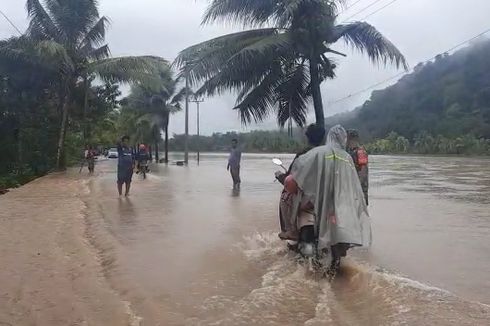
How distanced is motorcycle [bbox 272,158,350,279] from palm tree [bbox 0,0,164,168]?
17215 millimetres

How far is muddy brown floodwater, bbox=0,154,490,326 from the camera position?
452 cm

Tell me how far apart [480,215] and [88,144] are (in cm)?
2460

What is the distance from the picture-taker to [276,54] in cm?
1132

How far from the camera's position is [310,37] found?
1083cm

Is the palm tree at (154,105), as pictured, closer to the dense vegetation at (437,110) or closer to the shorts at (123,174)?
the dense vegetation at (437,110)

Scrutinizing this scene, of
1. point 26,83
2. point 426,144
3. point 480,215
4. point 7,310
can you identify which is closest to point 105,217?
point 7,310

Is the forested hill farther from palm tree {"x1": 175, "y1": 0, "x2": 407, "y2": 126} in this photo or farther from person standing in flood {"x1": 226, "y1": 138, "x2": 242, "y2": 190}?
palm tree {"x1": 175, "y1": 0, "x2": 407, "y2": 126}

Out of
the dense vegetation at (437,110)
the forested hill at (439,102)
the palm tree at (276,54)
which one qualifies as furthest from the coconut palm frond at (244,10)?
the forested hill at (439,102)

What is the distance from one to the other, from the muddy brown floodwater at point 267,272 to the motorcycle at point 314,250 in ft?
0.42

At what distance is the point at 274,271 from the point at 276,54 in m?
6.31

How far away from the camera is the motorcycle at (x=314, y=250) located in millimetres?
5590

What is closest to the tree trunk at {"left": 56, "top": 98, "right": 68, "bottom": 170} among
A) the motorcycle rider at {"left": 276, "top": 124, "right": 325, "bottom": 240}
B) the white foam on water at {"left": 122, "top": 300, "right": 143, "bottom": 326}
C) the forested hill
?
the motorcycle rider at {"left": 276, "top": 124, "right": 325, "bottom": 240}

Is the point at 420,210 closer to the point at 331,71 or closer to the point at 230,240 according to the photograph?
the point at 331,71

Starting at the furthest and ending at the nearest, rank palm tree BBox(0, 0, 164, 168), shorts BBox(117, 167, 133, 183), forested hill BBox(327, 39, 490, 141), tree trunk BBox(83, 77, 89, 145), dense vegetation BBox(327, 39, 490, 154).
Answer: forested hill BBox(327, 39, 490, 141)
dense vegetation BBox(327, 39, 490, 154)
tree trunk BBox(83, 77, 89, 145)
palm tree BBox(0, 0, 164, 168)
shorts BBox(117, 167, 133, 183)
